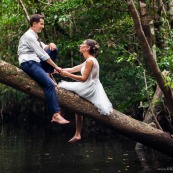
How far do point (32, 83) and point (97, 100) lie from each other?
134 cm

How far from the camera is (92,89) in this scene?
29.3 feet

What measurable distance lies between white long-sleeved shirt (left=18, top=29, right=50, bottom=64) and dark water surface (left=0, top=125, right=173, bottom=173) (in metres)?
4.05

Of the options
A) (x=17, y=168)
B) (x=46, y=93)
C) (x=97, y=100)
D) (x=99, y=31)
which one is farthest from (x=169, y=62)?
(x=99, y=31)

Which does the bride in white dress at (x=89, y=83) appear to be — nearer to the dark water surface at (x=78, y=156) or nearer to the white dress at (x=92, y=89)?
the white dress at (x=92, y=89)

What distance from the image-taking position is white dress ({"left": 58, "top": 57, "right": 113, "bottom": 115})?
8.78 meters

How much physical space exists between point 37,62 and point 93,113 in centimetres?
148

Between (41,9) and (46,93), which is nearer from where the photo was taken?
(46,93)

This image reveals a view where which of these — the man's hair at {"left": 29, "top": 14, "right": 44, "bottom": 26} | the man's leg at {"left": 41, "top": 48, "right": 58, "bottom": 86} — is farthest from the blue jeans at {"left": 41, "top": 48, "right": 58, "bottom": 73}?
the man's hair at {"left": 29, "top": 14, "right": 44, "bottom": 26}

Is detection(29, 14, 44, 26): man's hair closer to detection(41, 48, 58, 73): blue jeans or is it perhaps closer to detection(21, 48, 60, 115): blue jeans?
detection(41, 48, 58, 73): blue jeans

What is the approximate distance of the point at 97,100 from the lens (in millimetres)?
8961

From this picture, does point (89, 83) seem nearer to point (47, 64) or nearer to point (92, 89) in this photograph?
point (92, 89)

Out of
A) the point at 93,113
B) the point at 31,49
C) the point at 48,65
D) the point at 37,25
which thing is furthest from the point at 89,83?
the point at 37,25

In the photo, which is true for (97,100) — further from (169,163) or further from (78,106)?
(169,163)

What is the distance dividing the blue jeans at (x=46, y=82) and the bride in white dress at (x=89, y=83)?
48cm
